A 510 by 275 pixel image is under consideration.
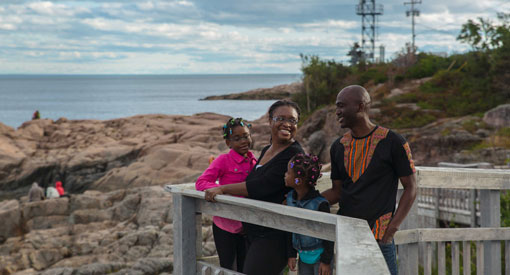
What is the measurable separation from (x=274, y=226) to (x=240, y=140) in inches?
36.2

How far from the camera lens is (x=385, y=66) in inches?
1325

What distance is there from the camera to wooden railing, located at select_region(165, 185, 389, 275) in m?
1.90

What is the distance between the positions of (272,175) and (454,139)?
17937mm

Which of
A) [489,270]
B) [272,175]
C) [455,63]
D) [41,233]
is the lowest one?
[41,233]

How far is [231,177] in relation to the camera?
3930 mm

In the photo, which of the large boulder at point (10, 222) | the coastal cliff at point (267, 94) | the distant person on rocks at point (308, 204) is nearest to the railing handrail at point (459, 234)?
the distant person on rocks at point (308, 204)

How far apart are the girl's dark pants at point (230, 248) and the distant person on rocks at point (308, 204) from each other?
0.54 m

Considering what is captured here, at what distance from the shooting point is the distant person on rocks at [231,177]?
382 centimetres

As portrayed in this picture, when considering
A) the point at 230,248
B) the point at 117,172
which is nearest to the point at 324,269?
the point at 230,248

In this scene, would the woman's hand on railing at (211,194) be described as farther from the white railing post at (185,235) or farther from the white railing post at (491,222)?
the white railing post at (491,222)

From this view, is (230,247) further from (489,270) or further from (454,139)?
(454,139)

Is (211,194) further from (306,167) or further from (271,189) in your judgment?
(306,167)

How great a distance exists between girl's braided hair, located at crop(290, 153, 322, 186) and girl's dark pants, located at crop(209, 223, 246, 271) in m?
0.78

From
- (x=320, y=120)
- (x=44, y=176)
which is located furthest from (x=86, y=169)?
(x=320, y=120)
